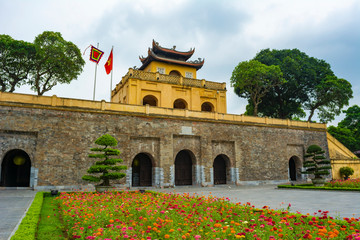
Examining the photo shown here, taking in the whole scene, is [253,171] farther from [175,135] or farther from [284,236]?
[284,236]

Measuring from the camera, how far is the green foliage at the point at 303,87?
32.2 meters

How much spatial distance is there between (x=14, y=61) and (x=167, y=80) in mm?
14456

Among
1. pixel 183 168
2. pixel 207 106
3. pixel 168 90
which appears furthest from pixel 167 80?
pixel 183 168

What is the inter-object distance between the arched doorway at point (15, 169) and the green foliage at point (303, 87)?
29.6 metres

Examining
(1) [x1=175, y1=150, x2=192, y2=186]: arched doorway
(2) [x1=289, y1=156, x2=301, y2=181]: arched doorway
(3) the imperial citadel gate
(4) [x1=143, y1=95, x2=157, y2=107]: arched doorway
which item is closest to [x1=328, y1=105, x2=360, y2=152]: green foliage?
Result: (3) the imperial citadel gate

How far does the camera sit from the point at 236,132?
2428 centimetres

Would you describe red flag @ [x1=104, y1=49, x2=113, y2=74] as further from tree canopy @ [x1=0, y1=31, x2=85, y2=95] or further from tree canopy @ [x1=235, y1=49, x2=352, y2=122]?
tree canopy @ [x1=235, y1=49, x2=352, y2=122]

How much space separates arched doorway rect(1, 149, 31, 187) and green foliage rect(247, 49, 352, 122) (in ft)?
97.1

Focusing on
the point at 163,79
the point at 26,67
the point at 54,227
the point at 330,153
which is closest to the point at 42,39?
the point at 26,67

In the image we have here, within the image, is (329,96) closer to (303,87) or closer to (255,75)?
(303,87)

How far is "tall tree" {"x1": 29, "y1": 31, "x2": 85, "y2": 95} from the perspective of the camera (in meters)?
23.9

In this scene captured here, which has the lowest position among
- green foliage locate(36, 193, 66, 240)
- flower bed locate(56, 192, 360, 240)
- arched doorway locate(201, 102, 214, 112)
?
green foliage locate(36, 193, 66, 240)

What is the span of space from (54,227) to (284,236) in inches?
216

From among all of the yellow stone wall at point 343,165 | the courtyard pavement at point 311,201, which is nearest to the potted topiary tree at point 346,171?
the yellow stone wall at point 343,165
